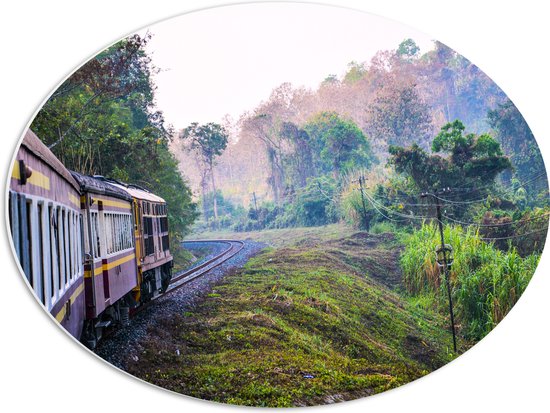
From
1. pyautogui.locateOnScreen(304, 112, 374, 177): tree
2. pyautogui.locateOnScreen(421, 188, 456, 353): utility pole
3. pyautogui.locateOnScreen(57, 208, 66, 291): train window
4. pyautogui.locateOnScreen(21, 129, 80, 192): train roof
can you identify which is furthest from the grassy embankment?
pyautogui.locateOnScreen(21, 129, 80, 192): train roof

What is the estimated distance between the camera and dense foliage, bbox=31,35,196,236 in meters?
4.75

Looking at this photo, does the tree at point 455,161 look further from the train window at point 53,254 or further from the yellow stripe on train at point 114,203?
the train window at point 53,254

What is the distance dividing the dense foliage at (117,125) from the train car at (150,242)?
0.60ft

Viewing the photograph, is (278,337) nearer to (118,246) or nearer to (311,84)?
(118,246)

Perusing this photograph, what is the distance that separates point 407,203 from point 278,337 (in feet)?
5.12

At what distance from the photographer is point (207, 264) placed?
5.34 m

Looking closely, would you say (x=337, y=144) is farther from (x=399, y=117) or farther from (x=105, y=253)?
(x=105, y=253)

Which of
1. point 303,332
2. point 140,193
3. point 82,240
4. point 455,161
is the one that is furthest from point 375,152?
point 82,240

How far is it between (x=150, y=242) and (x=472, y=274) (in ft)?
9.95

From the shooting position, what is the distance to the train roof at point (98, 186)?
4516 mm

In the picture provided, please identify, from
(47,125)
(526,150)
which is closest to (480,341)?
(526,150)

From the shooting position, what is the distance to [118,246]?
533cm

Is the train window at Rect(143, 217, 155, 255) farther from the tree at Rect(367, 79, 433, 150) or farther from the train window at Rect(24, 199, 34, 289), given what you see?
the tree at Rect(367, 79, 433, 150)

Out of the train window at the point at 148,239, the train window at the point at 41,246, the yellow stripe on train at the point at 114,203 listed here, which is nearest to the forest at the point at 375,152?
the yellow stripe on train at the point at 114,203
